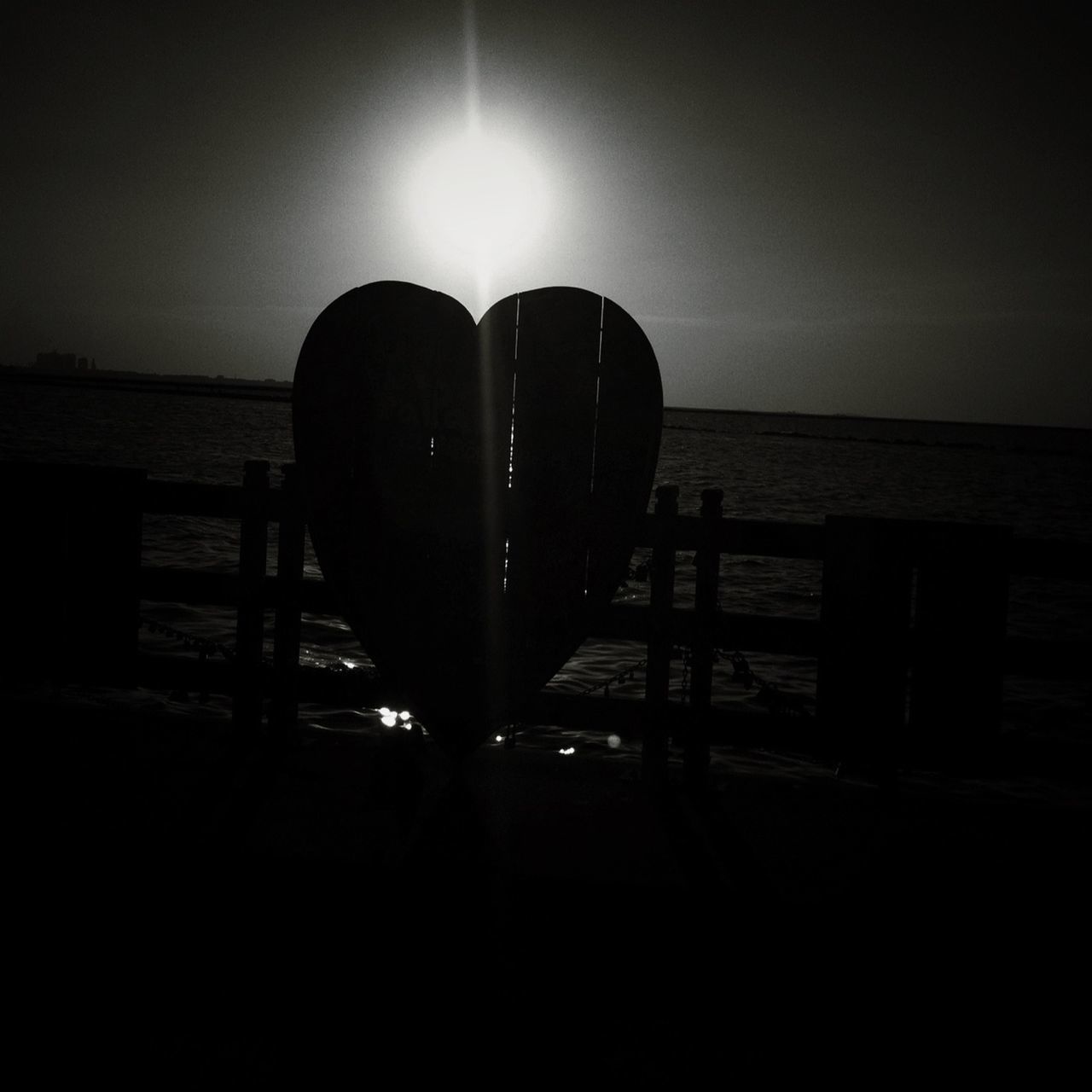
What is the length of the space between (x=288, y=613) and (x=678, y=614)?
6.90ft

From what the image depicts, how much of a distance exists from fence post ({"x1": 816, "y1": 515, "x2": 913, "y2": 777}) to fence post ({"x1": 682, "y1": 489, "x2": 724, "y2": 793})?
21.8 inches

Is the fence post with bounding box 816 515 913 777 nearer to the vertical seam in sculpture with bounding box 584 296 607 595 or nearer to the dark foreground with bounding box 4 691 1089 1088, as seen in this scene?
the dark foreground with bounding box 4 691 1089 1088

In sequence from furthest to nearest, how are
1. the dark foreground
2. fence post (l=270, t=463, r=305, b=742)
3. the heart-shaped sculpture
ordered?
fence post (l=270, t=463, r=305, b=742)
the heart-shaped sculpture
the dark foreground

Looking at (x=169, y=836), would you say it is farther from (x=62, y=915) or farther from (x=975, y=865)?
(x=975, y=865)

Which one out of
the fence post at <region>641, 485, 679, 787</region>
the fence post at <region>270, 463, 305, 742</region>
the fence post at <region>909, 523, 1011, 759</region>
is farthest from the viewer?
the fence post at <region>270, 463, 305, 742</region>

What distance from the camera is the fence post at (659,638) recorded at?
191 inches

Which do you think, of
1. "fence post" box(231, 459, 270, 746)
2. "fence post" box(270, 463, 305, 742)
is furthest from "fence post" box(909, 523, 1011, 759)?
"fence post" box(231, 459, 270, 746)

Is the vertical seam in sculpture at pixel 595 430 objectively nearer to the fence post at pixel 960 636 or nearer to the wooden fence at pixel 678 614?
the wooden fence at pixel 678 614

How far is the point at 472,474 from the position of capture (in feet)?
13.7

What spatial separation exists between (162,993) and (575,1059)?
1.33m

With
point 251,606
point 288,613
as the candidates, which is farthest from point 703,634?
point 251,606

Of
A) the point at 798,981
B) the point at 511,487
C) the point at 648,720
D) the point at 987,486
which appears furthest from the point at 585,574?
the point at 987,486

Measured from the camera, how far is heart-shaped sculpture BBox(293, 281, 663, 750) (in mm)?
4129

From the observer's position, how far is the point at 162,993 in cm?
302
